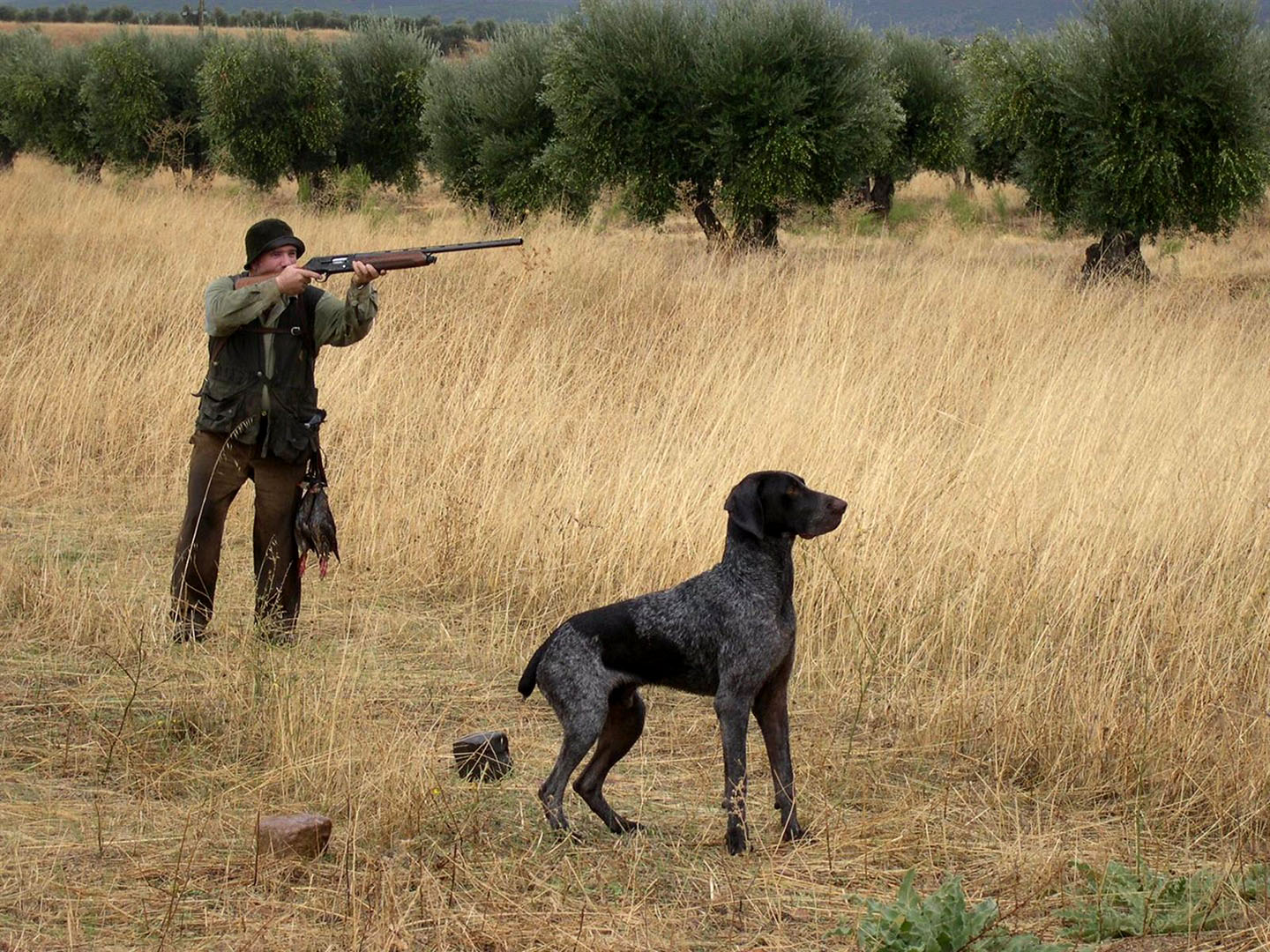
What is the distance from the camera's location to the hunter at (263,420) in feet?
18.8

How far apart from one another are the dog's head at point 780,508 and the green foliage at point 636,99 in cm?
1289

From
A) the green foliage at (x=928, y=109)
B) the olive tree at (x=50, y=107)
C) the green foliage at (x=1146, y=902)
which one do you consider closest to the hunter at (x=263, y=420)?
the green foliage at (x=1146, y=902)

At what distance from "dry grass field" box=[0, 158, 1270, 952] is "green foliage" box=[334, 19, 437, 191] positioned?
13230 mm

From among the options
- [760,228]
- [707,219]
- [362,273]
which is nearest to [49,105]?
[707,219]

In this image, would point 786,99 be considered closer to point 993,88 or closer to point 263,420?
point 993,88

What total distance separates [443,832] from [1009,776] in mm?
1920

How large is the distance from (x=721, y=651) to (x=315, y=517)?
241cm

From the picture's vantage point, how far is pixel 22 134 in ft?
101

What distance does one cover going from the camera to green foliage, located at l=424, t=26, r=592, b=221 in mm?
19422

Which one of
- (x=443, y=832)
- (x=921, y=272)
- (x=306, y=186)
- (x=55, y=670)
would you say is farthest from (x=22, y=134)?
(x=443, y=832)

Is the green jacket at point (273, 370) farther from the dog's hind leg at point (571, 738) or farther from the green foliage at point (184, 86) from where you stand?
the green foliage at point (184, 86)

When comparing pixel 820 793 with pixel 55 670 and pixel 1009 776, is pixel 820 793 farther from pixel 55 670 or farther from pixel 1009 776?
pixel 55 670

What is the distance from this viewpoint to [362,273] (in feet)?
18.7

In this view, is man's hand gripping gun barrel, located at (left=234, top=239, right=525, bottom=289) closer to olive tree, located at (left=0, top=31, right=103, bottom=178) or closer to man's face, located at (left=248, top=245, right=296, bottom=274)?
man's face, located at (left=248, top=245, right=296, bottom=274)
